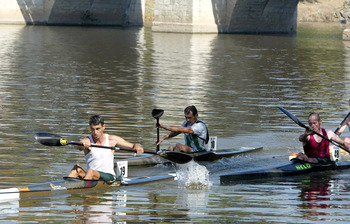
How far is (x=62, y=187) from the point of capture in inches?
345

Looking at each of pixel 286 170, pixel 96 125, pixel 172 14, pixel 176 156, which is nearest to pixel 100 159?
pixel 96 125

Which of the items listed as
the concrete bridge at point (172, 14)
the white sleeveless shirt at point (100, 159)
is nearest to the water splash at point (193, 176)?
the white sleeveless shirt at point (100, 159)

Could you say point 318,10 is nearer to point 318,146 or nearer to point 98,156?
point 318,146

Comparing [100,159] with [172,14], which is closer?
[100,159]

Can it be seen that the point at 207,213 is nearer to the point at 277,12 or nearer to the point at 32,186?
the point at 32,186

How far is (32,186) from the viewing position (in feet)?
28.3

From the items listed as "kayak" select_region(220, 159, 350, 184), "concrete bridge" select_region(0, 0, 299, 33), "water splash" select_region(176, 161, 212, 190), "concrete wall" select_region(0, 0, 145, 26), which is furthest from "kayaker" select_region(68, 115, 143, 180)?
"concrete wall" select_region(0, 0, 145, 26)

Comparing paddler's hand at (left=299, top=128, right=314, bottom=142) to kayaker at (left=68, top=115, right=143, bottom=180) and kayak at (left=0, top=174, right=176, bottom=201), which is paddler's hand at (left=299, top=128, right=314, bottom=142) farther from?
kayaker at (left=68, top=115, right=143, bottom=180)

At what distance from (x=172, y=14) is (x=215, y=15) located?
10.0 ft

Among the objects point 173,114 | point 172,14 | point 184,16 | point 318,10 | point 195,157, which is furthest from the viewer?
point 318,10

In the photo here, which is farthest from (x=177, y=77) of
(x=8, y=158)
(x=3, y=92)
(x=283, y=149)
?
(x=8, y=158)

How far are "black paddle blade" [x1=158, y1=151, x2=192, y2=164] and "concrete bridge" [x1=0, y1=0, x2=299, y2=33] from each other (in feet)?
117

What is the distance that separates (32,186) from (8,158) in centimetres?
223

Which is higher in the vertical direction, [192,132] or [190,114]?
[190,114]
